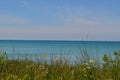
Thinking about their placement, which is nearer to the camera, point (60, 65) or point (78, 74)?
point (78, 74)

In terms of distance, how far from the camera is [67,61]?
7.95 metres

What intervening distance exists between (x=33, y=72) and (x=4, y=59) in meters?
1.46

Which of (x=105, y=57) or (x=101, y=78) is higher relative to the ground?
(x=105, y=57)

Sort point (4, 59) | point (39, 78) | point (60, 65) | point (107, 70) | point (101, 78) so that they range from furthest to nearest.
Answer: point (60, 65)
point (4, 59)
point (107, 70)
point (101, 78)
point (39, 78)

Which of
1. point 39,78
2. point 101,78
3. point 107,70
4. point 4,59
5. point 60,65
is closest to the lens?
point 39,78

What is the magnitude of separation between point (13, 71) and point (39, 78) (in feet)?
6.58

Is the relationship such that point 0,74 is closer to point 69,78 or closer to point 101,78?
point 69,78

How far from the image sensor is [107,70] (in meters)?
6.03

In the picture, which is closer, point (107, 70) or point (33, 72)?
point (33, 72)

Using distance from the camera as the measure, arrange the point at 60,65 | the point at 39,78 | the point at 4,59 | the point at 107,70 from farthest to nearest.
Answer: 1. the point at 60,65
2. the point at 4,59
3. the point at 107,70
4. the point at 39,78

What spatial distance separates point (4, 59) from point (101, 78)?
205cm

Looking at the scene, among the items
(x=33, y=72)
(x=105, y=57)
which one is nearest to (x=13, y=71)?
(x=33, y=72)

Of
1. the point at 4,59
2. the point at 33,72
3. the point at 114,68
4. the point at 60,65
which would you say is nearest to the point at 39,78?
the point at 33,72

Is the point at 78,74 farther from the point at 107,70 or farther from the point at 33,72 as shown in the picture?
the point at 33,72
